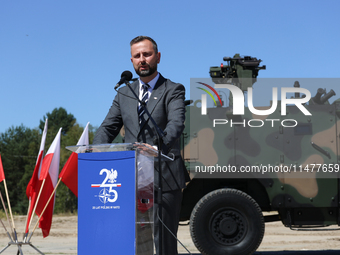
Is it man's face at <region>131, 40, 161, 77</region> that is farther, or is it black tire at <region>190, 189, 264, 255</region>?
black tire at <region>190, 189, 264, 255</region>

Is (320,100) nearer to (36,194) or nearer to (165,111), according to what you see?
(36,194)

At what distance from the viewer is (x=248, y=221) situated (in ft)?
23.1

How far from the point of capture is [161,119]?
3256mm

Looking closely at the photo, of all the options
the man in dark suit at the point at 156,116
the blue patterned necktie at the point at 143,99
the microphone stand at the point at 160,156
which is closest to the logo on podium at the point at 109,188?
the microphone stand at the point at 160,156

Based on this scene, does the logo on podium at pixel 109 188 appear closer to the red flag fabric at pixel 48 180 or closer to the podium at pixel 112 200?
the podium at pixel 112 200

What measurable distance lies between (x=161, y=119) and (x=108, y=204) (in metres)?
0.78

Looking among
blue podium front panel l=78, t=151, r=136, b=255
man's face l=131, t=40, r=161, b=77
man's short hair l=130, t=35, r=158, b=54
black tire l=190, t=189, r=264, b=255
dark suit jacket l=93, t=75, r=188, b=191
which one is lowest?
black tire l=190, t=189, r=264, b=255

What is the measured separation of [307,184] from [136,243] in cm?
528

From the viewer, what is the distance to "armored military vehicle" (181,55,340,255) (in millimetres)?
7430

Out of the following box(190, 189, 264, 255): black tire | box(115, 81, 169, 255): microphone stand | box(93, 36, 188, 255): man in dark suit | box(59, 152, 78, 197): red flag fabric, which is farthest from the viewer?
box(190, 189, 264, 255): black tire

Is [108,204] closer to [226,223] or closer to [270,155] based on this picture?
[226,223]

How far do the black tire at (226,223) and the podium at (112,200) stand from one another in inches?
169

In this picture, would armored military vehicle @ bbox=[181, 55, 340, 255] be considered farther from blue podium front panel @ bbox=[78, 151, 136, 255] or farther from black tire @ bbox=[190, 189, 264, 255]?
blue podium front panel @ bbox=[78, 151, 136, 255]

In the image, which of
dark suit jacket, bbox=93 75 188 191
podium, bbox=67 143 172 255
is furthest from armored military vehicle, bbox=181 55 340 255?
podium, bbox=67 143 172 255
